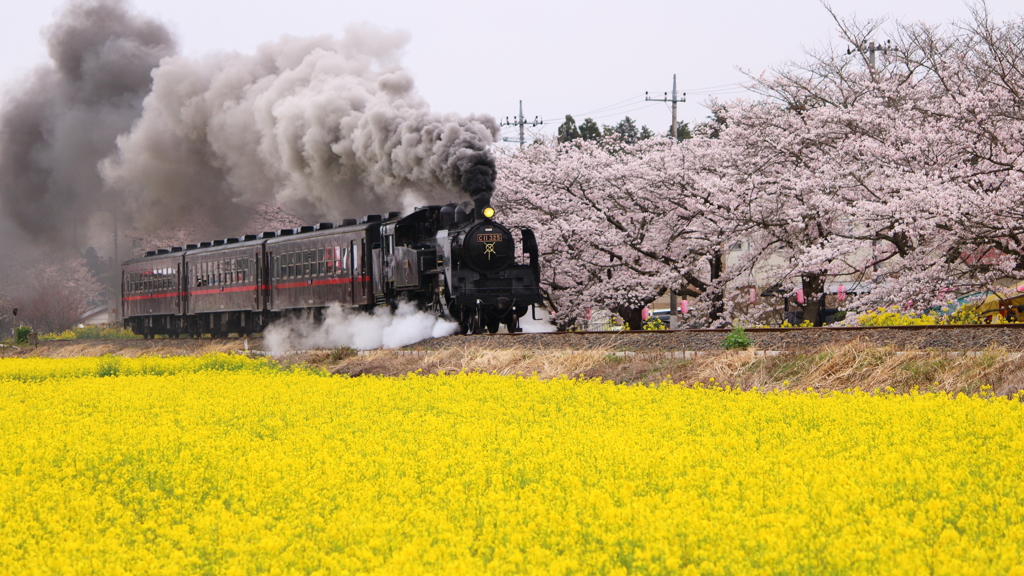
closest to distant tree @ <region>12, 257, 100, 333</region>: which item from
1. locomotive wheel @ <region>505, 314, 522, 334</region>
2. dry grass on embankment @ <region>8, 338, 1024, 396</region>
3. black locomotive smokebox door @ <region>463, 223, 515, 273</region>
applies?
locomotive wheel @ <region>505, 314, 522, 334</region>

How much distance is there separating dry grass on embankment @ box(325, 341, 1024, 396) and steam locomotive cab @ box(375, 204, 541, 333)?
3.76m

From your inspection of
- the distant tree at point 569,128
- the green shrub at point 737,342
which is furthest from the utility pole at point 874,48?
the distant tree at point 569,128

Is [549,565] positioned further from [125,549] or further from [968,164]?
[968,164]

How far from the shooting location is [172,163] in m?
25.2

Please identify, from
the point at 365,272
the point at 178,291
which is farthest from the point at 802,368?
the point at 178,291

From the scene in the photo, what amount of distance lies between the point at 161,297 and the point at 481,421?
2440 cm

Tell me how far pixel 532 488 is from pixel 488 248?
1281 cm

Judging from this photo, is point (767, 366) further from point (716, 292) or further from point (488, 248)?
point (716, 292)

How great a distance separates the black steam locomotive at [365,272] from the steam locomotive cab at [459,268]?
18 millimetres

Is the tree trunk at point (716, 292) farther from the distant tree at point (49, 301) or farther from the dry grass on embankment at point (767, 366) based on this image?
the distant tree at point (49, 301)

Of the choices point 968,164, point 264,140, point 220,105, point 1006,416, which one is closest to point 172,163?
point 220,105

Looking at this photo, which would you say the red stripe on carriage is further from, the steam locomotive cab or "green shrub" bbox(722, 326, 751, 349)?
"green shrub" bbox(722, 326, 751, 349)

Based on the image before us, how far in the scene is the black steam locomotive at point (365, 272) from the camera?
18516 millimetres

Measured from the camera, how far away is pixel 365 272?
2053 cm
